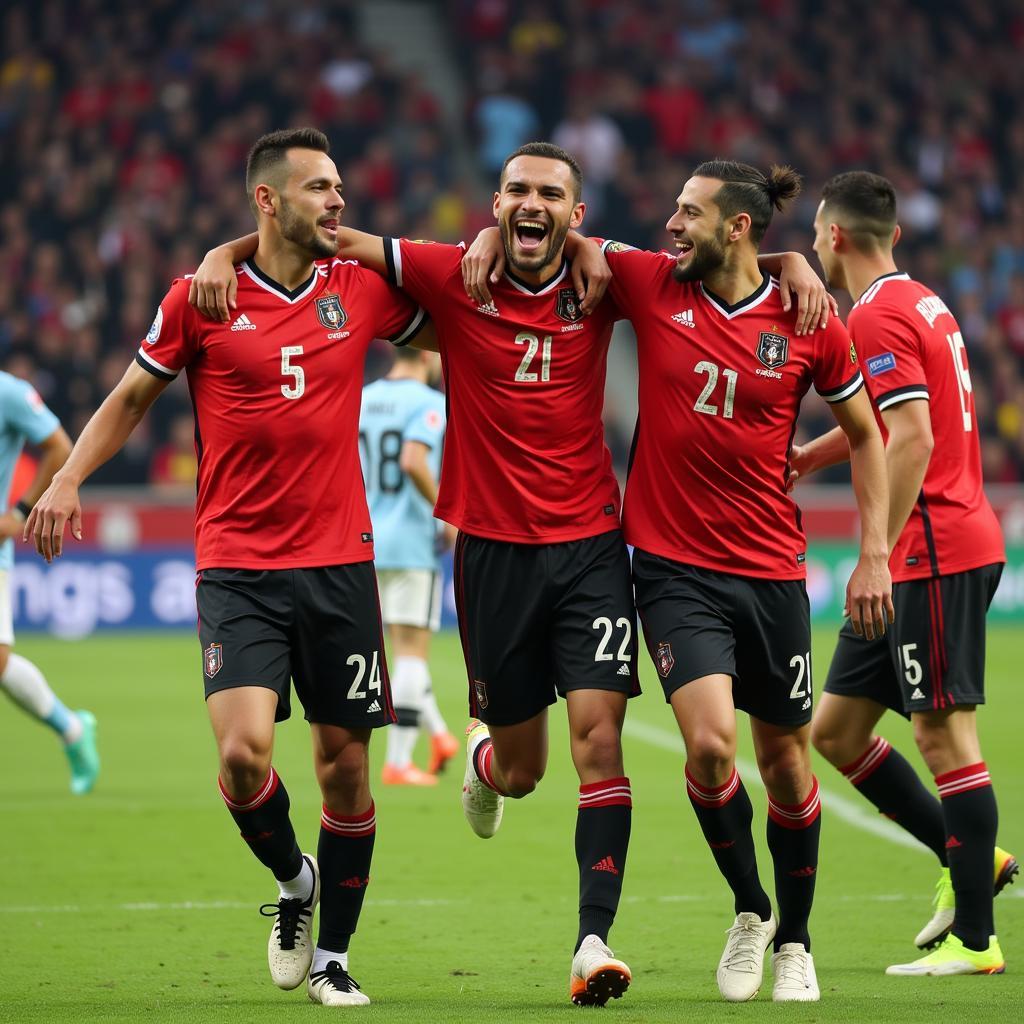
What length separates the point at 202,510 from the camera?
547 cm

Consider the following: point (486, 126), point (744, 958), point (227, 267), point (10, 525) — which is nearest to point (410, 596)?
point (10, 525)

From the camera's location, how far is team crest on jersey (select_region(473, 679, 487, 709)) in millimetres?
5645

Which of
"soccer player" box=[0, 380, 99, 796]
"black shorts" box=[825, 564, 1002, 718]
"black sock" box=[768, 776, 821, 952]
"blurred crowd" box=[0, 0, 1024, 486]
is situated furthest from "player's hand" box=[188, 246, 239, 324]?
"blurred crowd" box=[0, 0, 1024, 486]

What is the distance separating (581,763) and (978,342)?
17832 mm

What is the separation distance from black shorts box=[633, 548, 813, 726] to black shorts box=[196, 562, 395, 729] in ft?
2.82

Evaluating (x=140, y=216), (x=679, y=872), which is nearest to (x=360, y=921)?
(x=679, y=872)

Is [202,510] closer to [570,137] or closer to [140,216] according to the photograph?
[140,216]

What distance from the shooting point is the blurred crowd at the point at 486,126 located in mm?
21109

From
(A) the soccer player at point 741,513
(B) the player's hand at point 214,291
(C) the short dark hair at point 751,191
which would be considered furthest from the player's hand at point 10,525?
(C) the short dark hair at point 751,191

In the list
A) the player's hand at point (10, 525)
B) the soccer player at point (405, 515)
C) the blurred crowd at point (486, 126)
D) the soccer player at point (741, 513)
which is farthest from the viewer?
the blurred crowd at point (486, 126)

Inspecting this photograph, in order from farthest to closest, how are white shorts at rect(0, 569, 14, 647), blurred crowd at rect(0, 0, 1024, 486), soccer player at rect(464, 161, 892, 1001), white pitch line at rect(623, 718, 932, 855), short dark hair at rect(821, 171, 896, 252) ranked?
blurred crowd at rect(0, 0, 1024, 486), white shorts at rect(0, 569, 14, 647), white pitch line at rect(623, 718, 932, 855), short dark hair at rect(821, 171, 896, 252), soccer player at rect(464, 161, 892, 1001)

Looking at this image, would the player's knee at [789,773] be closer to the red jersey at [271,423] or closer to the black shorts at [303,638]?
the black shorts at [303,638]

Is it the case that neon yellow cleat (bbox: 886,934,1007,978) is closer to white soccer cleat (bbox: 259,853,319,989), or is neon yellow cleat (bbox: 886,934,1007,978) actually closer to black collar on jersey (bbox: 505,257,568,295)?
white soccer cleat (bbox: 259,853,319,989)

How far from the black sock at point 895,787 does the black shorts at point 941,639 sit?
344 mm
